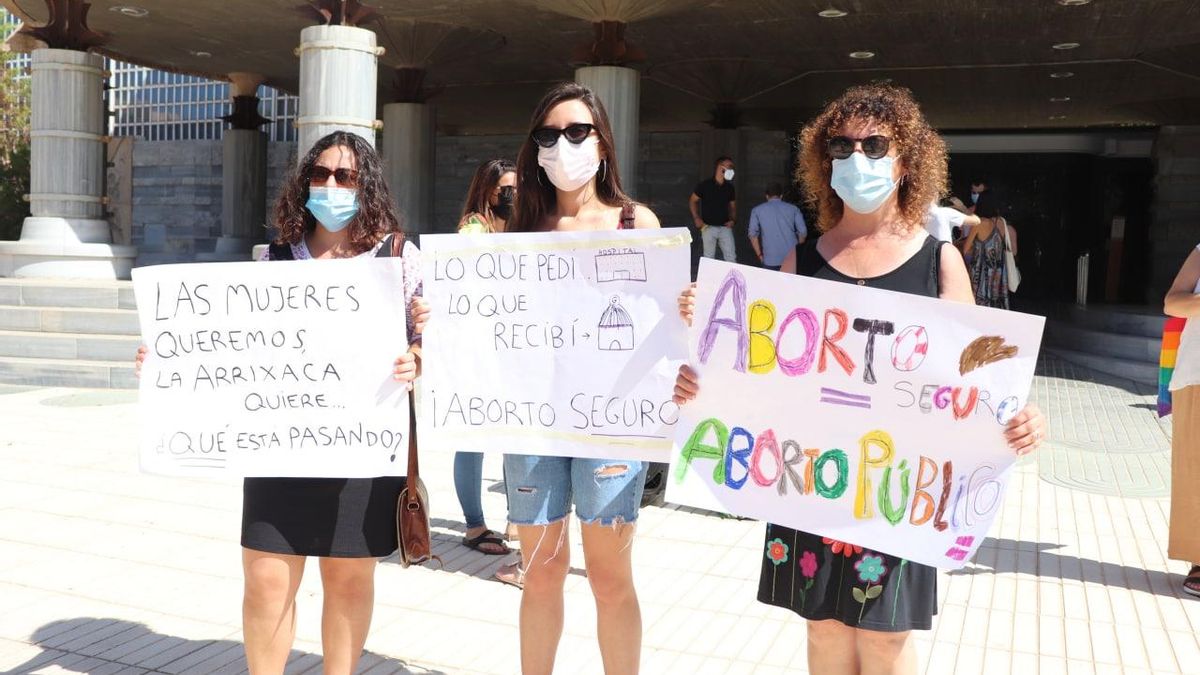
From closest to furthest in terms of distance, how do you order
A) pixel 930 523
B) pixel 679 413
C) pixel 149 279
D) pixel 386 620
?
pixel 930 523, pixel 679 413, pixel 149 279, pixel 386 620

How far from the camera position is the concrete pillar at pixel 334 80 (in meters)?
11.6

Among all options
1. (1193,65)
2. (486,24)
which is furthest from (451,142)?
(1193,65)

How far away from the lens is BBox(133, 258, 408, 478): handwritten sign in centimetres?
295

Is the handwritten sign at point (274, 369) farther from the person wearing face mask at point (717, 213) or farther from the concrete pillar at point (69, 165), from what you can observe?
the concrete pillar at point (69, 165)

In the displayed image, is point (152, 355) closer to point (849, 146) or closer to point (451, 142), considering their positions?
point (849, 146)

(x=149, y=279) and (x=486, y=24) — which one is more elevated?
(x=486, y=24)

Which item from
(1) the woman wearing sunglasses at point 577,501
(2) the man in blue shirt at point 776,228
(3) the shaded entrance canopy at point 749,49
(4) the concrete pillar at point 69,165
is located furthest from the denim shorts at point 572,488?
→ (4) the concrete pillar at point 69,165

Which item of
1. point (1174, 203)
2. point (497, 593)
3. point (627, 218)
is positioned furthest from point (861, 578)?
point (1174, 203)

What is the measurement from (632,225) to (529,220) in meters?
0.35

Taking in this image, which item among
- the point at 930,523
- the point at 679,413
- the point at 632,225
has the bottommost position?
the point at 930,523

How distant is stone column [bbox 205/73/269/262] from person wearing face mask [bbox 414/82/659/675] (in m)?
20.2

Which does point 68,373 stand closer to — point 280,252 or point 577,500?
point 280,252

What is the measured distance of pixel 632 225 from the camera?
306cm

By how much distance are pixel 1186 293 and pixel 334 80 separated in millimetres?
9669
